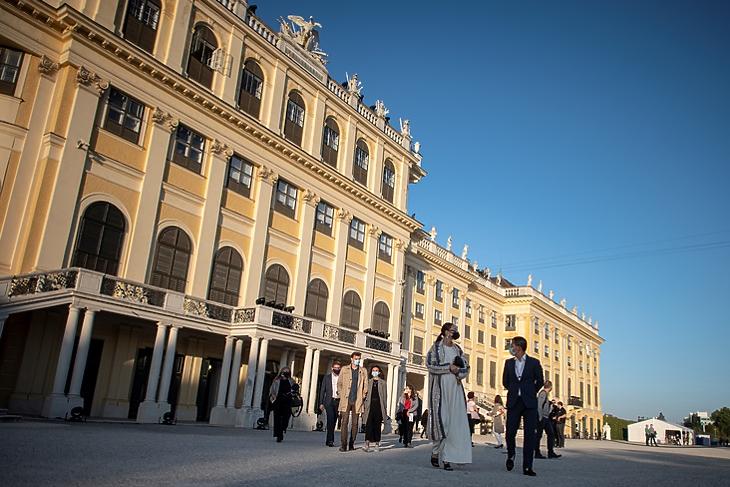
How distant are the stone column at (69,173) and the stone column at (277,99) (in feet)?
28.6

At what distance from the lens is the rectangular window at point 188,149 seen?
24.5 metres

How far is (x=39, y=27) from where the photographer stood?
20.5 m

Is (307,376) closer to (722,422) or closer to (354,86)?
(354,86)

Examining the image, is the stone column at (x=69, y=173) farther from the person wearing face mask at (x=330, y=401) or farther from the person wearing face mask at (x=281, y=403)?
the person wearing face mask at (x=330, y=401)

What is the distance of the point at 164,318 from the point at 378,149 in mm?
19602

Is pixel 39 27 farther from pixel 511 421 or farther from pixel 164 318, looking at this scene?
pixel 511 421

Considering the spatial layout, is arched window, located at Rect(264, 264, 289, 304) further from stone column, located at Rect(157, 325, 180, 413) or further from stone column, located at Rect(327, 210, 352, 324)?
stone column, located at Rect(157, 325, 180, 413)

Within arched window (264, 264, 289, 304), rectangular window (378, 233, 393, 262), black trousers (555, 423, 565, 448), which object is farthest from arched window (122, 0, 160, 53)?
black trousers (555, 423, 565, 448)

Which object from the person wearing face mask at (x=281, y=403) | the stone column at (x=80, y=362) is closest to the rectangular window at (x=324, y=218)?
the stone column at (x=80, y=362)

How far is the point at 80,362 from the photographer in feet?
58.5

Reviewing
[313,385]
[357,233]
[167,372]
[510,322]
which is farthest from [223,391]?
[510,322]

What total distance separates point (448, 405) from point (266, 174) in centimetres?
2072

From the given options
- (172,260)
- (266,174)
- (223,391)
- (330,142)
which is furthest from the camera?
(330,142)

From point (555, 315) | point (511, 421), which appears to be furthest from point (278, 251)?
point (555, 315)
